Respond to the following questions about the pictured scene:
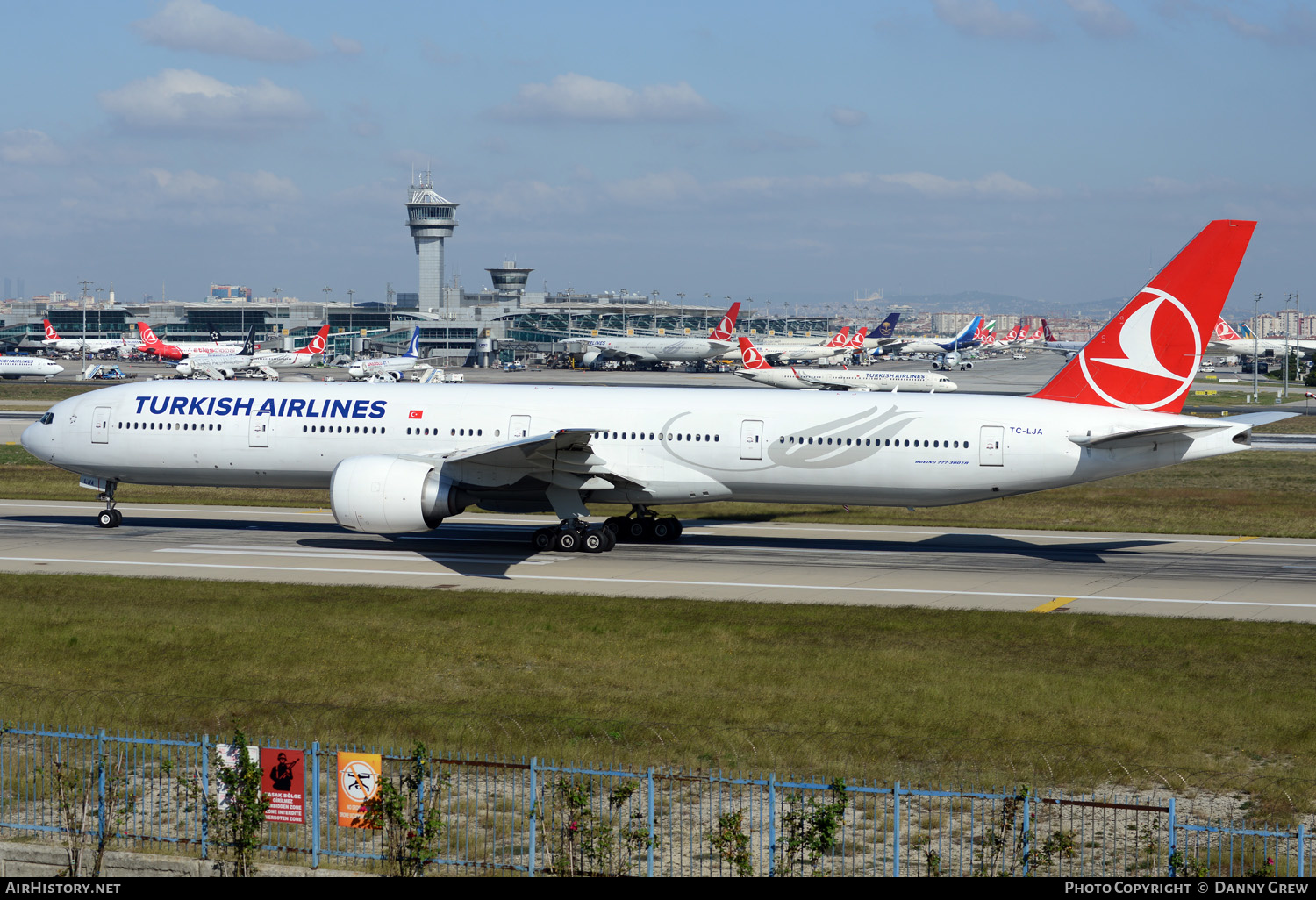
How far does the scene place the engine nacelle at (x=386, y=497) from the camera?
33781 mm

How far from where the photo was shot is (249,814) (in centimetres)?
1316

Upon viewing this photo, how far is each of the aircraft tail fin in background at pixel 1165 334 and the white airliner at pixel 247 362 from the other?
114531 mm

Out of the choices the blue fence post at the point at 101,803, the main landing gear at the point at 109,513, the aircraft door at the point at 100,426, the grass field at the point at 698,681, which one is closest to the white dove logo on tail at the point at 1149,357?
the grass field at the point at 698,681

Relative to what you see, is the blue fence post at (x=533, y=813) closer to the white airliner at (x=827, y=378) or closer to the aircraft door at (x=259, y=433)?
the aircraft door at (x=259, y=433)

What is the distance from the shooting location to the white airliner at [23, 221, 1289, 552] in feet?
114

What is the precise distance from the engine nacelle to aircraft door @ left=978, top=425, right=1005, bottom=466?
16.0m

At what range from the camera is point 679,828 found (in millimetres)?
14898

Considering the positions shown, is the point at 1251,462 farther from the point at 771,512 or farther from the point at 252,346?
the point at 252,346

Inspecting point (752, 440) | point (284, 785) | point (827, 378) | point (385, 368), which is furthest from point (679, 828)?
point (385, 368)

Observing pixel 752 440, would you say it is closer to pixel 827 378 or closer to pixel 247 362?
pixel 827 378

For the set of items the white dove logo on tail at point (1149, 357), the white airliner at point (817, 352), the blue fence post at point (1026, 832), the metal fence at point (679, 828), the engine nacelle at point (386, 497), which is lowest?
the metal fence at point (679, 828)

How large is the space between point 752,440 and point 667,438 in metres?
2.65

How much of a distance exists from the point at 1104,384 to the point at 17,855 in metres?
31.3

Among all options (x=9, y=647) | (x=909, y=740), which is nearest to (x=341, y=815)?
(x=909, y=740)
